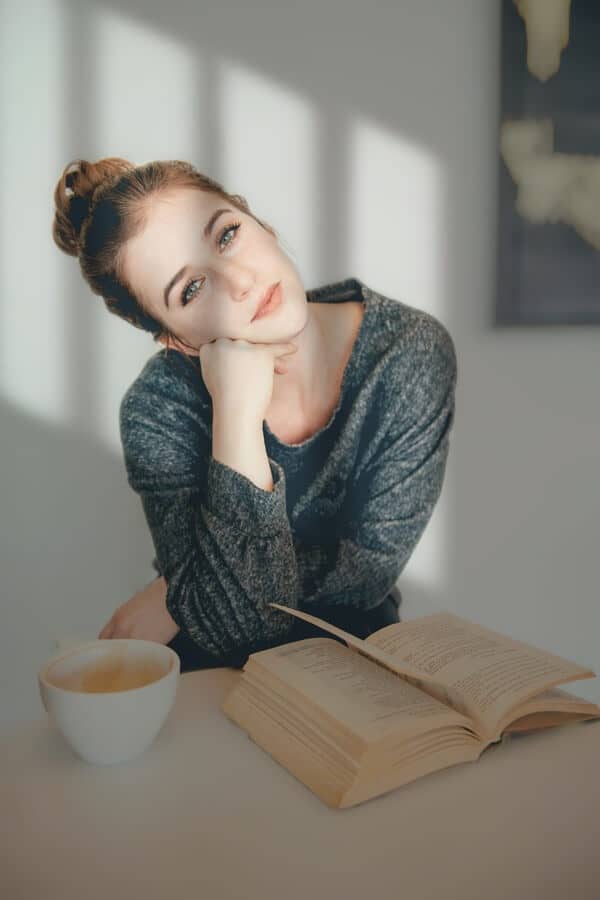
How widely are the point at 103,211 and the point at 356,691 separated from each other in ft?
2.03

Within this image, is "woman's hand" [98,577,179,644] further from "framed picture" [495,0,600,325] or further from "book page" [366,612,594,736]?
"framed picture" [495,0,600,325]

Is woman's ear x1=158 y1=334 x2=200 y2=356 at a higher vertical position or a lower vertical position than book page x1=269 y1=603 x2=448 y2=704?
higher

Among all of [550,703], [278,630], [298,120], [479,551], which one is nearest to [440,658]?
[550,703]

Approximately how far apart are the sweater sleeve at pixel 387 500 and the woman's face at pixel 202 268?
195 millimetres

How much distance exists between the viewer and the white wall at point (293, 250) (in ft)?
2.85

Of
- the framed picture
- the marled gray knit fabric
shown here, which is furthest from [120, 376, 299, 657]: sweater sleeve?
the framed picture

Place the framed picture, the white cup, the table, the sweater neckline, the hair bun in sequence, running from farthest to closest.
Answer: the framed picture, the sweater neckline, the hair bun, the white cup, the table

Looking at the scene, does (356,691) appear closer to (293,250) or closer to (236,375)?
A: (236,375)

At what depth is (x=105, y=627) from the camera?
0.95 metres

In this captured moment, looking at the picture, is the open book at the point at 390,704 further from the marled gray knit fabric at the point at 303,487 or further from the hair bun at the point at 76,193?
the hair bun at the point at 76,193

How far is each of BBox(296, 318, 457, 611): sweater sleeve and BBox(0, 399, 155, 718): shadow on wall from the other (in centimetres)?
24

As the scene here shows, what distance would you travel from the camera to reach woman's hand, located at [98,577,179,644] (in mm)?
944

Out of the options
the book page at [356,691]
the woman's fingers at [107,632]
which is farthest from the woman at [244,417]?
the book page at [356,691]

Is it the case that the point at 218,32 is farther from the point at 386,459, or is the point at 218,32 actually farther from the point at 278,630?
the point at 278,630
